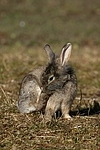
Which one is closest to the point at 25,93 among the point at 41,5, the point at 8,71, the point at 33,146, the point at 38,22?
the point at 33,146

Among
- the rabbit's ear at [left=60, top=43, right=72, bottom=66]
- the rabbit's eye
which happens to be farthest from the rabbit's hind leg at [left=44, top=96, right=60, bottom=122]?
the rabbit's ear at [left=60, top=43, right=72, bottom=66]

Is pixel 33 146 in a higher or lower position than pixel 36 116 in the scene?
lower

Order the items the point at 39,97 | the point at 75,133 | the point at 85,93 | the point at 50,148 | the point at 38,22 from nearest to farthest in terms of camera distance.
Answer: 1. the point at 50,148
2. the point at 75,133
3. the point at 39,97
4. the point at 85,93
5. the point at 38,22

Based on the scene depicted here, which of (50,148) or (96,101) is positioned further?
(96,101)

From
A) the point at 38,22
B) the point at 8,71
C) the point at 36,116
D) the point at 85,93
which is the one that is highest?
the point at 38,22

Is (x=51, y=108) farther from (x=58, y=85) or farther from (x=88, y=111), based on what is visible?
(x=88, y=111)

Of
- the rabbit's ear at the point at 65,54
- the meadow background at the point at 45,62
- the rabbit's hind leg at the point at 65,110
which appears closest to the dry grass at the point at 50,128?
the meadow background at the point at 45,62

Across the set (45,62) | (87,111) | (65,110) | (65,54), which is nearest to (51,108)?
(65,110)

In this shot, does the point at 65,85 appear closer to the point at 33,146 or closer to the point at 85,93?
the point at 33,146
